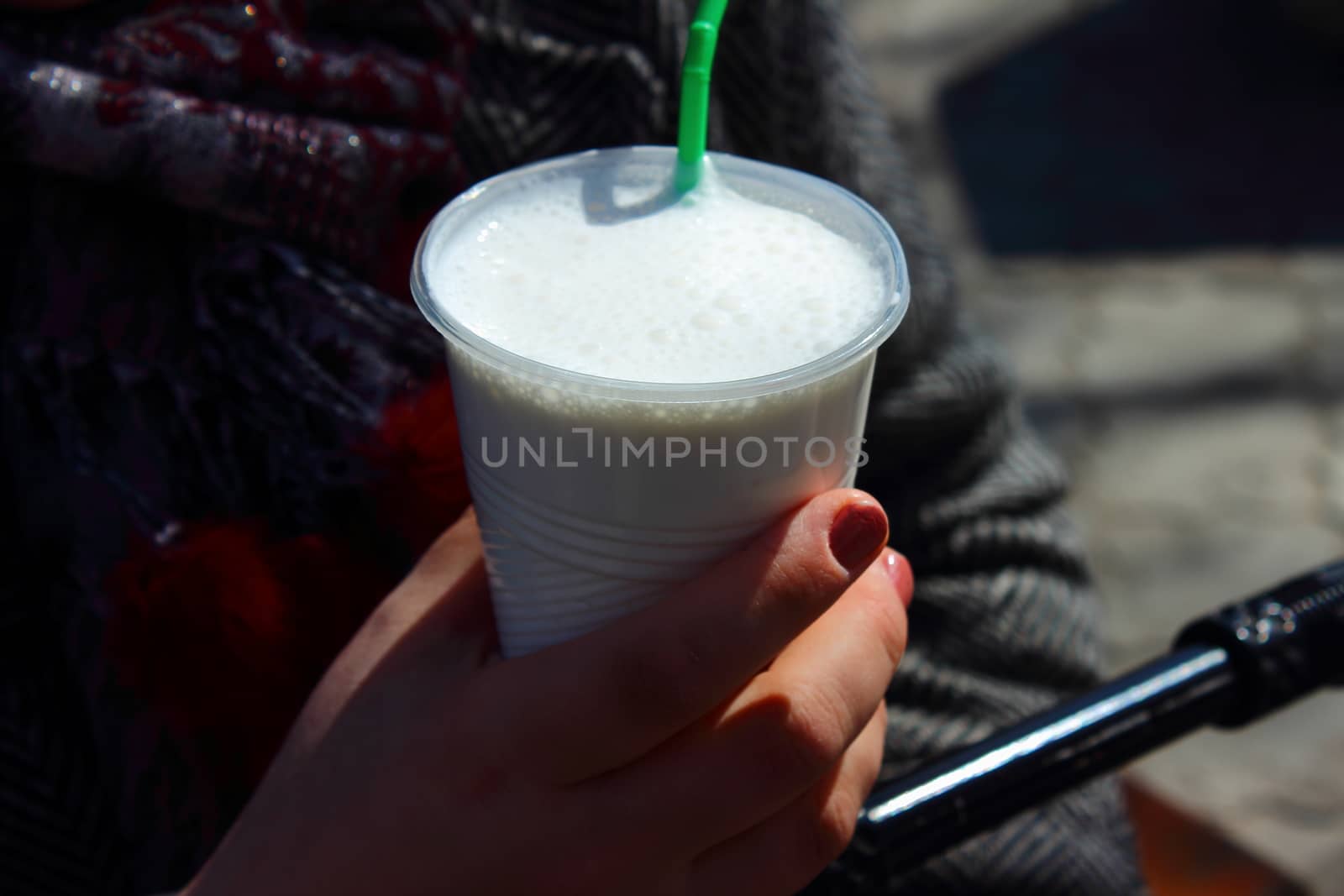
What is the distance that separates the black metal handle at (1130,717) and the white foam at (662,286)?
0.95ft

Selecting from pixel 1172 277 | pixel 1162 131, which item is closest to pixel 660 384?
pixel 1172 277

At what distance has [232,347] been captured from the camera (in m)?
0.86

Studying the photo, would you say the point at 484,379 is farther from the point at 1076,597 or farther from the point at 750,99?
the point at 1076,597

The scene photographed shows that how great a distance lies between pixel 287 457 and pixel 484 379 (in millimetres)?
299

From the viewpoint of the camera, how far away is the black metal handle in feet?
2.32

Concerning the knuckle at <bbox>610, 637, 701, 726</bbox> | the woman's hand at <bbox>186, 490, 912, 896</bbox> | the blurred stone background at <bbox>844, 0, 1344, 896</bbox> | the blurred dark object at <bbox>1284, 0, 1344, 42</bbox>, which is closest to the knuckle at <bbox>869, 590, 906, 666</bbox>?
the woman's hand at <bbox>186, 490, 912, 896</bbox>

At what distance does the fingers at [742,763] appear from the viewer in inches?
24.7

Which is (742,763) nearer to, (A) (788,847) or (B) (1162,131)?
(A) (788,847)

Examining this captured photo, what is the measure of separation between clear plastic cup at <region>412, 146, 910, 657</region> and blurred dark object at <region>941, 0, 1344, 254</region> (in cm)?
292

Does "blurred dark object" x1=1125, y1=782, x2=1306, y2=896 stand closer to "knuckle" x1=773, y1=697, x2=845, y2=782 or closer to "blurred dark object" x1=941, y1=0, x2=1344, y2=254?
"knuckle" x1=773, y1=697, x2=845, y2=782

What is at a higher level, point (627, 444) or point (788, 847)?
point (627, 444)

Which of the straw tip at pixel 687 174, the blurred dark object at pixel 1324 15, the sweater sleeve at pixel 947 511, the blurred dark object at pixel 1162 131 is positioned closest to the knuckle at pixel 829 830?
the sweater sleeve at pixel 947 511

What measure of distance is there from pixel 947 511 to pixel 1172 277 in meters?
2.58

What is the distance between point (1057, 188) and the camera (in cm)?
362
